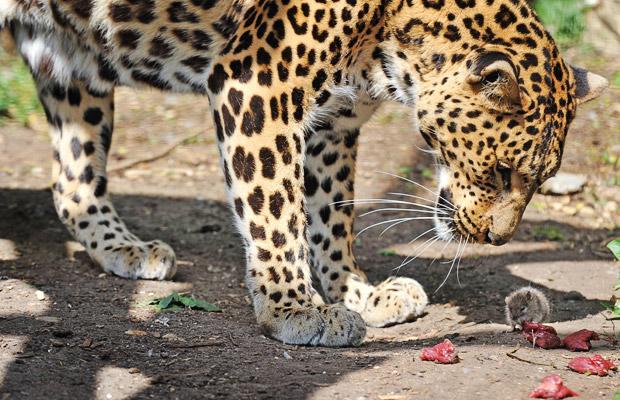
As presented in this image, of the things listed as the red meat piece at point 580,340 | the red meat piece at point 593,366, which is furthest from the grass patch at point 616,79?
the red meat piece at point 593,366

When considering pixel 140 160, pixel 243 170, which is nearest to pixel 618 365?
pixel 243 170

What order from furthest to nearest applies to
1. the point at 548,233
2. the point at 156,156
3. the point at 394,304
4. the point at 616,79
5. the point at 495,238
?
1. the point at 616,79
2. the point at 156,156
3. the point at 548,233
4. the point at 394,304
5. the point at 495,238

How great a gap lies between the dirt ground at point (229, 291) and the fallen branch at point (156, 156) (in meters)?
0.07

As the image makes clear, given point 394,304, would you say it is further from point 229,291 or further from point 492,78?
point 492,78

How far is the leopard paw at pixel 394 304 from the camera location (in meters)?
6.74

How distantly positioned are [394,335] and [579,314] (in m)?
1.23

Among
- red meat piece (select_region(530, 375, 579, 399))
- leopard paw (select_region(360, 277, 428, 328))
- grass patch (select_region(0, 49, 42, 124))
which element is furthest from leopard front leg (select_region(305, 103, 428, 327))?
grass patch (select_region(0, 49, 42, 124))

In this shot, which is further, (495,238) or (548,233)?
(548,233)

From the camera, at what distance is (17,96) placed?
11648 millimetres

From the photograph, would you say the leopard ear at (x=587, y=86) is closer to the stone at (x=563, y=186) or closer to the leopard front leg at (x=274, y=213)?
the leopard front leg at (x=274, y=213)

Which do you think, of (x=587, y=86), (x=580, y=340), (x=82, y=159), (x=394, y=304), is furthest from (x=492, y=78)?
(x=82, y=159)

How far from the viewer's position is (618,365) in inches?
214

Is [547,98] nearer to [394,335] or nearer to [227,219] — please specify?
[394,335]

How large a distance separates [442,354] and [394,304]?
133 cm
